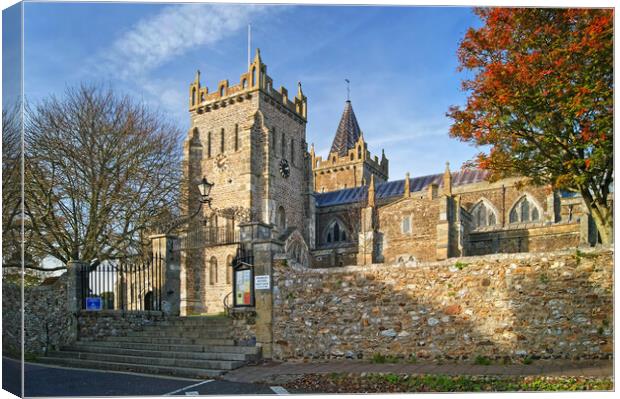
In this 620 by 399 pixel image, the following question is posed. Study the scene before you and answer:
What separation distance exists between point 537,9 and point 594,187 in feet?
10.6

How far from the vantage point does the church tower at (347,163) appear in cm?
5478

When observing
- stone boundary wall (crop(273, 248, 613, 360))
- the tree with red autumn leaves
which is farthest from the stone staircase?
the tree with red autumn leaves

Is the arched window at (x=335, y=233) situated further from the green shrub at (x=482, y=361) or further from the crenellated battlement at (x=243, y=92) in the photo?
the green shrub at (x=482, y=361)

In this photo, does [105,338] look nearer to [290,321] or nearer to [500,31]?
[290,321]

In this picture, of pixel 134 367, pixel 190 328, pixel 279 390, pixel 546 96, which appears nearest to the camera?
pixel 279 390

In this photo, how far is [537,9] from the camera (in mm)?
9398

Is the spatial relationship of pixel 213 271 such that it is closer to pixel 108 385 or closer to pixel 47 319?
pixel 47 319

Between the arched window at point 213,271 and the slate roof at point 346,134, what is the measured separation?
89.3 feet

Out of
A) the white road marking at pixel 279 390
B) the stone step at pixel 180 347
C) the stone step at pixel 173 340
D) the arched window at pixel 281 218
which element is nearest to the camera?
→ the white road marking at pixel 279 390

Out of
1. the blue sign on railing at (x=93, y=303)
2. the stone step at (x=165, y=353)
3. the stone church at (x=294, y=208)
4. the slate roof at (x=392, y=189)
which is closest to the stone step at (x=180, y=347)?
the stone step at (x=165, y=353)

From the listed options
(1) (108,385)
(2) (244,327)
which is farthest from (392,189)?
(1) (108,385)

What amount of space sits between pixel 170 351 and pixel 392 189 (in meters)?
35.5

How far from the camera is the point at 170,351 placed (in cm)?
1222

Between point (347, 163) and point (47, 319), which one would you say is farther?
point (347, 163)
